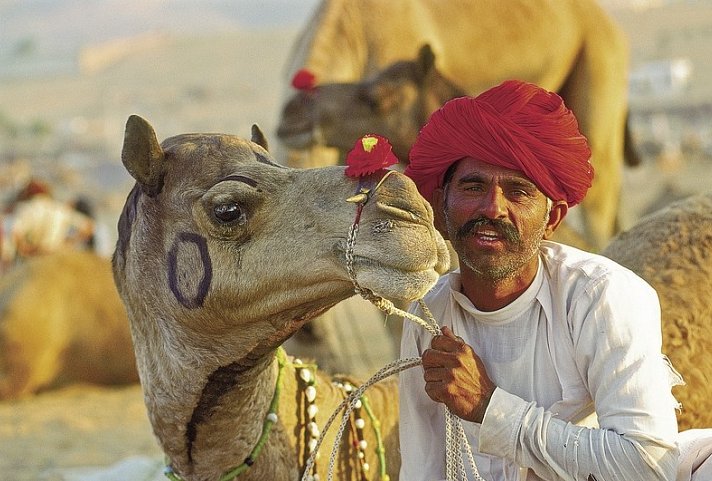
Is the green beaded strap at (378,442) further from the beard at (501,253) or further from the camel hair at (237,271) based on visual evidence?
the beard at (501,253)

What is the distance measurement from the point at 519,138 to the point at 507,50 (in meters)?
6.40

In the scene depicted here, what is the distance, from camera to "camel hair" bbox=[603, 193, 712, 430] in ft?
11.6

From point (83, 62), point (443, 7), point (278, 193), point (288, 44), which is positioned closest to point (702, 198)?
point (278, 193)

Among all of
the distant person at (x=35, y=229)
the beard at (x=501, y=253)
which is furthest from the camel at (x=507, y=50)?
the beard at (x=501, y=253)

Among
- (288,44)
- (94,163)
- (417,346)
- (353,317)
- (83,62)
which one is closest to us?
(417,346)

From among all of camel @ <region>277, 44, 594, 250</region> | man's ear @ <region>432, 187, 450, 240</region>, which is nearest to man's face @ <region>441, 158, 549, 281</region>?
man's ear @ <region>432, 187, 450, 240</region>

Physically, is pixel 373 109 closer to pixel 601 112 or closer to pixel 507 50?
pixel 507 50

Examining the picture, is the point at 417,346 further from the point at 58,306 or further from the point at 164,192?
the point at 58,306

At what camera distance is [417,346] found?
3.11 meters

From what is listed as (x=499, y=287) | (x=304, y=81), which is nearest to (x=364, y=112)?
(x=304, y=81)

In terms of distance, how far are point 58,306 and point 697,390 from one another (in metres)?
6.18

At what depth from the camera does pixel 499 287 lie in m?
2.88

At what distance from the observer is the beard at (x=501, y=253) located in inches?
109

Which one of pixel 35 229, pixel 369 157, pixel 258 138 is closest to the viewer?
pixel 369 157
